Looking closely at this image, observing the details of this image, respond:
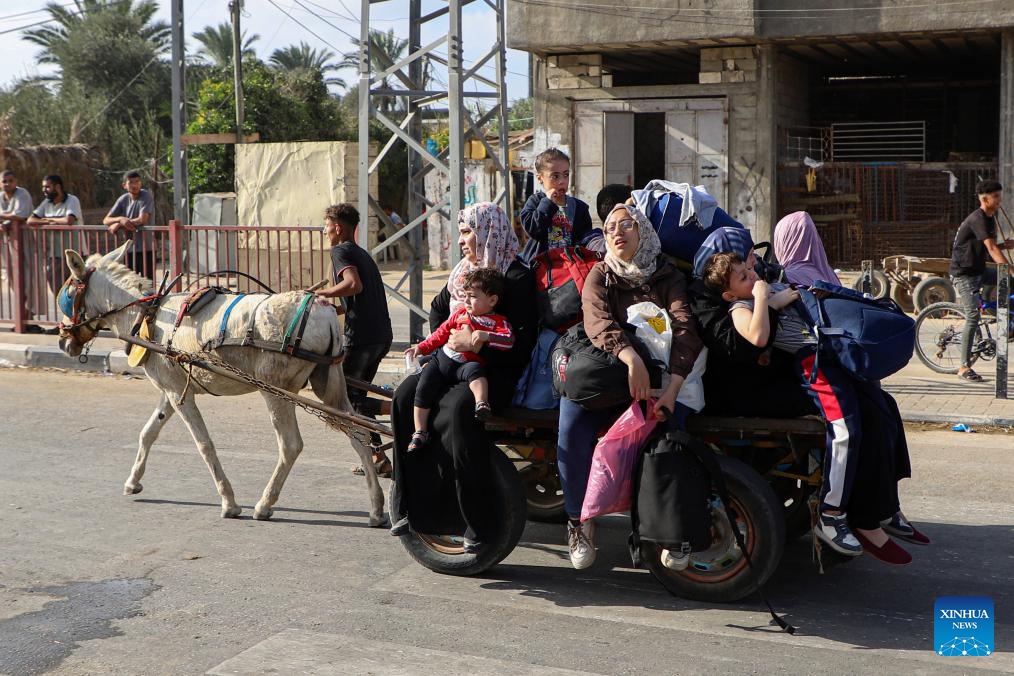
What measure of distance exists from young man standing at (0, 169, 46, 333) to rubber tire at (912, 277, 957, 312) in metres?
11.5

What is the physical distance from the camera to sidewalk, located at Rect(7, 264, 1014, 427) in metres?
9.77

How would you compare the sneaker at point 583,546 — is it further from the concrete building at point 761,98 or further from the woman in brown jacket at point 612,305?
the concrete building at point 761,98

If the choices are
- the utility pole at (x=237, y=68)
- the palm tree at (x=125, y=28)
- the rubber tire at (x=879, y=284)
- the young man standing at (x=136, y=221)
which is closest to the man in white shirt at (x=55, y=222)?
the young man standing at (x=136, y=221)

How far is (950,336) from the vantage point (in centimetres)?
1169

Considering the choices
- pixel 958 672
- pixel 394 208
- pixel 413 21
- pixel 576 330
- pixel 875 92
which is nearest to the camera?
pixel 958 672

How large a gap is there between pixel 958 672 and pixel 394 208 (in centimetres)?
2915

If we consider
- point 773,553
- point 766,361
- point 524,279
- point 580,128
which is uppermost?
point 580,128

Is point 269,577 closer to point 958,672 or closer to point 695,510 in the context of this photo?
point 695,510

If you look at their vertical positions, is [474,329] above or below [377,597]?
above

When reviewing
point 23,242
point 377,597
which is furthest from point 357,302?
point 23,242

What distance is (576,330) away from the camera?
17.6 feet

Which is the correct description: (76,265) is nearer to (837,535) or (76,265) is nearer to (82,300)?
(82,300)

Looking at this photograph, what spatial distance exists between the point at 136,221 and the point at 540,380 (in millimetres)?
9719

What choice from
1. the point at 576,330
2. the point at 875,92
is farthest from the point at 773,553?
the point at 875,92
